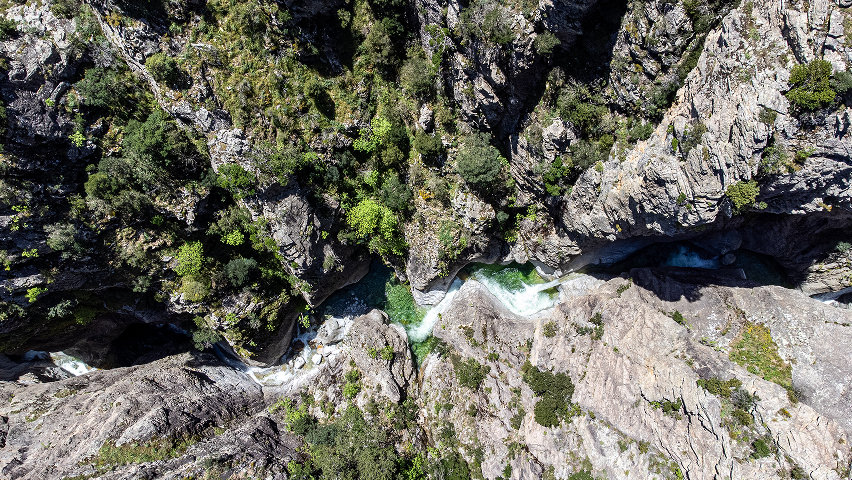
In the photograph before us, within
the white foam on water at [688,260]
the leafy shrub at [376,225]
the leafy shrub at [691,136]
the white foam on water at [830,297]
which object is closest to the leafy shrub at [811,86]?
the leafy shrub at [691,136]

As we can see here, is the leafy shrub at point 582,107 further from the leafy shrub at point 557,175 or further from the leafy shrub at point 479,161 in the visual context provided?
the leafy shrub at point 479,161

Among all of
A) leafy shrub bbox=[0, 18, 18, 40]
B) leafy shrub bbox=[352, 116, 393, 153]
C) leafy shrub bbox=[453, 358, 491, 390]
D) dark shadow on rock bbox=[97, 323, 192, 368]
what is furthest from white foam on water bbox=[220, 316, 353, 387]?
leafy shrub bbox=[0, 18, 18, 40]

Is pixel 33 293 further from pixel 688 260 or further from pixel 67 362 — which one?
pixel 688 260

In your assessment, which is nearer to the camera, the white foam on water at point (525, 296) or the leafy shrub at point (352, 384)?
the leafy shrub at point (352, 384)

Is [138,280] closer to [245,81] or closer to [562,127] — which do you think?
[245,81]

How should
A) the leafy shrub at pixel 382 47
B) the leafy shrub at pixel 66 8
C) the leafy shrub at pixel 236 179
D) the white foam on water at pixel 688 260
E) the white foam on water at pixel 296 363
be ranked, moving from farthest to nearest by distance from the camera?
1. the white foam on water at pixel 296 363
2. the white foam on water at pixel 688 260
3. the leafy shrub at pixel 382 47
4. the leafy shrub at pixel 236 179
5. the leafy shrub at pixel 66 8

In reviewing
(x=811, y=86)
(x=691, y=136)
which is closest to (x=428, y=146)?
(x=691, y=136)

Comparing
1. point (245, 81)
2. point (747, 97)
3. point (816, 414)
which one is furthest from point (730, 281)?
point (245, 81)
